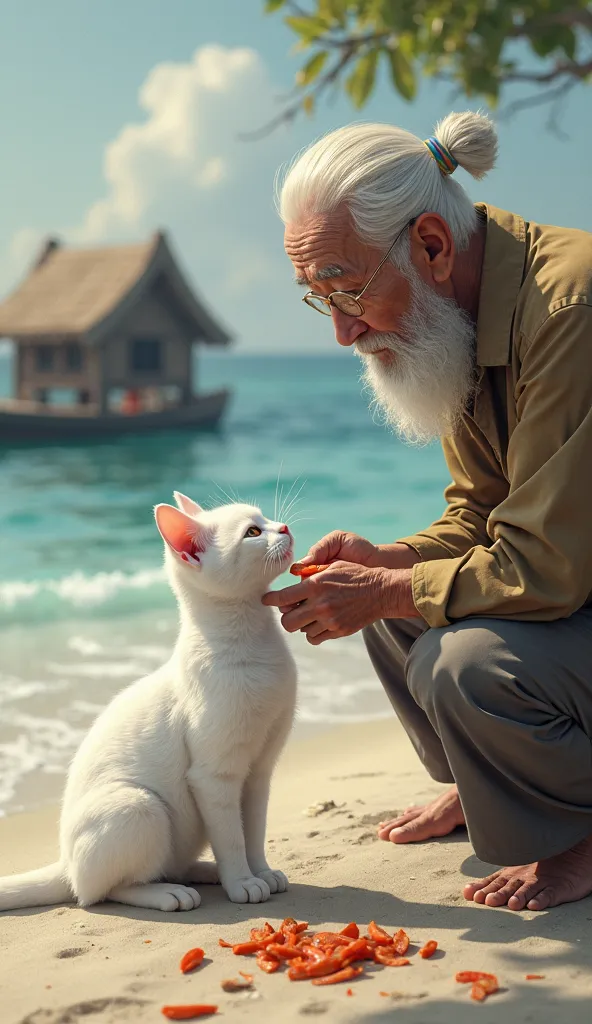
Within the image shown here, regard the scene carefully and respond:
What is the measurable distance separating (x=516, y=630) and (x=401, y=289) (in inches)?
37.2

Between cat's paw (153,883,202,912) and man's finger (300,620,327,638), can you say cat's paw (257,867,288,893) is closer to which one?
cat's paw (153,883,202,912)

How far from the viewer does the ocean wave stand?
750 cm

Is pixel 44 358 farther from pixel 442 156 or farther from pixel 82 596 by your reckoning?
pixel 442 156

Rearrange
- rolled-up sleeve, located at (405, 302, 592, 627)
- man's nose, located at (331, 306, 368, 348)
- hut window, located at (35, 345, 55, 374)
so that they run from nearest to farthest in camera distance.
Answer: rolled-up sleeve, located at (405, 302, 592, 627) → man's nose, located at (331, 306, 368, 348) → hut window, located at (35, 345, 55, 374)

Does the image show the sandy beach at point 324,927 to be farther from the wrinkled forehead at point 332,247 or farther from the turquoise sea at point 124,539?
the wrinkled forehead at point 332,247

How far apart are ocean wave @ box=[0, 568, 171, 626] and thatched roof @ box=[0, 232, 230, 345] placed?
312 inches

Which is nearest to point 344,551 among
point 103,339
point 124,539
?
point 124,539

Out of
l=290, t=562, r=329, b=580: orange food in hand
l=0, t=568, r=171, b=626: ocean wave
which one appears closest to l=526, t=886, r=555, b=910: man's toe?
l=290, t=562, r=329, b=580: orange food in hand

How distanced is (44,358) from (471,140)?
627 inches

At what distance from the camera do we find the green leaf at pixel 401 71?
4.31 meters

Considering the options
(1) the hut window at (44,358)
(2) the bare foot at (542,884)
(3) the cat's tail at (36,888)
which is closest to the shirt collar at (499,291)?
(2) the bare foot at (542,884)

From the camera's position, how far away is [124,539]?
1128cm

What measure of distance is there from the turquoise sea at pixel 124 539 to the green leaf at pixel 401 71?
1680mm

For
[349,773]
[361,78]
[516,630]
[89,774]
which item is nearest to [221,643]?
[89,774]
